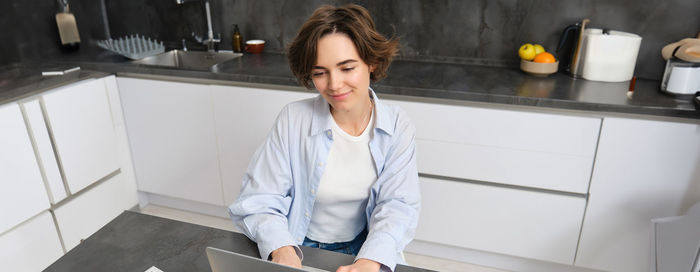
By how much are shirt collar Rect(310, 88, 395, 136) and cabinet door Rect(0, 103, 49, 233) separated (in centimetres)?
132

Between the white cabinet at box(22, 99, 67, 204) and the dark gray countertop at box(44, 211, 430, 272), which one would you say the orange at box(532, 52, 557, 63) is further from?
the white cabinet at box(22, 99, 67, 204)

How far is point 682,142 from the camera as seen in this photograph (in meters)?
1.64

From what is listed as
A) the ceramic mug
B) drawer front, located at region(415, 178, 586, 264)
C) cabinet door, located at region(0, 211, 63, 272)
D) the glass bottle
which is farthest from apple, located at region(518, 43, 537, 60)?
cabinet door, located at region(0, 211, 63, 272)

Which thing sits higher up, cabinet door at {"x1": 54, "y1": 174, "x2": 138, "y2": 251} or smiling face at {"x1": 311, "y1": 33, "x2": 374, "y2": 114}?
smiling face at {"x1": 311, "y1": 33, "x2": 374, "y2": 114}

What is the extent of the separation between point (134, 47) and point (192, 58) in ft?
1.05

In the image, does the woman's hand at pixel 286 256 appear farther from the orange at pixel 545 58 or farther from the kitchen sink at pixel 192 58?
the kitchen sink at pixel 192 58

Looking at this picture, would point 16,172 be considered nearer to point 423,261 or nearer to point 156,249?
point 156,249

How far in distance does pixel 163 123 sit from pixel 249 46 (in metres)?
0.61

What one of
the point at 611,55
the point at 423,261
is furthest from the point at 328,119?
the point at 611,55

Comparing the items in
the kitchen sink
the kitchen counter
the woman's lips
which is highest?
the woman's lips

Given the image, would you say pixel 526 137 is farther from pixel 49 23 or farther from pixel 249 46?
pixel 49 23

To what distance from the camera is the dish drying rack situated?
236 cm

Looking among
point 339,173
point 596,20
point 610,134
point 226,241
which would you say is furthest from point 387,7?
point 226,241

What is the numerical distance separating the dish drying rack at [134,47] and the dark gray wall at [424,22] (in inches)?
7.5
